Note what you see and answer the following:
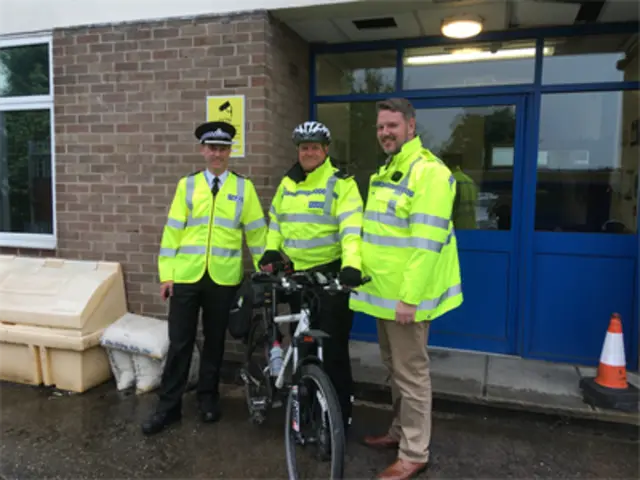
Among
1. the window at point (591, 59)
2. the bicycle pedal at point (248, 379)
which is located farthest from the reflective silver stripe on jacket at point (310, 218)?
the window at point (591, 59)

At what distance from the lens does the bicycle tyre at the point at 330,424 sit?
2.68 meters

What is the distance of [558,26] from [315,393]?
11.4 feet

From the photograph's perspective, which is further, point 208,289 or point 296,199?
point 208,289

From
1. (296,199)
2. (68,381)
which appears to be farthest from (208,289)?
(68,381)

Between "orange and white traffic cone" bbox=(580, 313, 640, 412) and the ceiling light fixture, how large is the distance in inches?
94.2

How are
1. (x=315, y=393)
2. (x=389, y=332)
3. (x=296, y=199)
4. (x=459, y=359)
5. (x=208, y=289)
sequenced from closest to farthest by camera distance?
(x=315, y=393), (x=389, y=332), (x=296, y=199), (x=208, y=289), (x=459, y=359)

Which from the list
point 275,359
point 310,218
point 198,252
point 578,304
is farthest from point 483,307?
point 198,252

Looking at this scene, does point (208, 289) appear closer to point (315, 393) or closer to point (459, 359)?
point (315, 393)

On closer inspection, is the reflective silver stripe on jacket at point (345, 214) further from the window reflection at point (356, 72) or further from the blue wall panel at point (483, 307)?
the window reflection at point (356, 72)

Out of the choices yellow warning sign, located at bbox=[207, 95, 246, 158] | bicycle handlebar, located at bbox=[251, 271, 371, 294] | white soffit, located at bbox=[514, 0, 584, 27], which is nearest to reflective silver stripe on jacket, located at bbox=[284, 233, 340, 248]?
bicycle handlebar, located at bbox=[251, 271, 371, 294]

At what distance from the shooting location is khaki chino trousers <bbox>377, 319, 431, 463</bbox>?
3084mm

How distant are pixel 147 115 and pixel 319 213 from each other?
2.20 m

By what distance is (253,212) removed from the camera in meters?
3.92

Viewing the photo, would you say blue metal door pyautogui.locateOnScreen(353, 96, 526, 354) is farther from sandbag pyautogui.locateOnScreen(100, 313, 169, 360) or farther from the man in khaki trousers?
sandbag pyautogui.locateOnScreen(100, 313, 169, 360)
